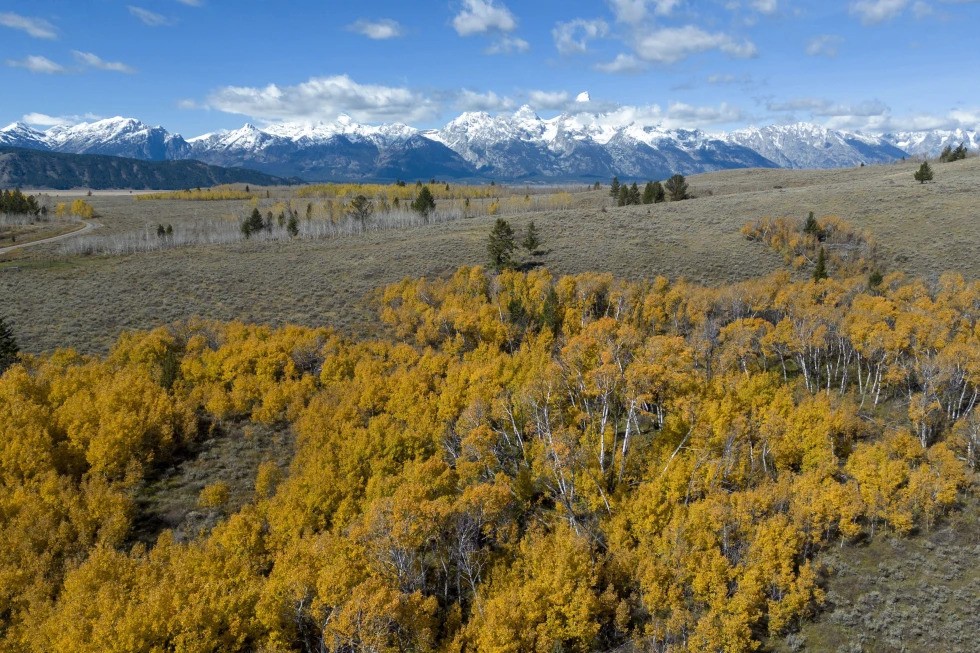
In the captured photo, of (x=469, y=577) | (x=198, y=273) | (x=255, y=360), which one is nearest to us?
(x=469, y=577)

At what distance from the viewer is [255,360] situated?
58.4 metres

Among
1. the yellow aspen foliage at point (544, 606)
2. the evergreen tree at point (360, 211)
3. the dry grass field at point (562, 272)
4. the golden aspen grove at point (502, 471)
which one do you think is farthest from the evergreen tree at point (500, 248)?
the evergreen tree at point (360, 211)

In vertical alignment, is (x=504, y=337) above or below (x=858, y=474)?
above

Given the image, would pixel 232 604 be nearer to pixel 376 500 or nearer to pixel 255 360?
pixel 376 500

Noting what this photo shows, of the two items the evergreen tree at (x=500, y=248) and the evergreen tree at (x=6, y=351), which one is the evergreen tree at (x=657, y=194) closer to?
the evergreen tree at (x=500, y=248)

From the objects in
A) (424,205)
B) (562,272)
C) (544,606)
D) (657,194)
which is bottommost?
(544,606)

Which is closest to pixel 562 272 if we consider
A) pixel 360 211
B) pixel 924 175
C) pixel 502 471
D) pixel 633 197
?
pixel 502 471

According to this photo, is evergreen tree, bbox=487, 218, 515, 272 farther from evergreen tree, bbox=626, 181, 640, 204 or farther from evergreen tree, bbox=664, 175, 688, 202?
evergreen tree, bbox=664, 175, 688, 202

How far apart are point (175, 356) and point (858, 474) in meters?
63.9

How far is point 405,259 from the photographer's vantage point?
8906 cm

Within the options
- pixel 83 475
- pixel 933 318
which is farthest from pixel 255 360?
pixel 933 318

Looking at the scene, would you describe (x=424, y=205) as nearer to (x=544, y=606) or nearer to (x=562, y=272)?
(x=562, y=272)

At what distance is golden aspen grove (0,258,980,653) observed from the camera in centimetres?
3234

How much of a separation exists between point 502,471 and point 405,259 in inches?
2010
